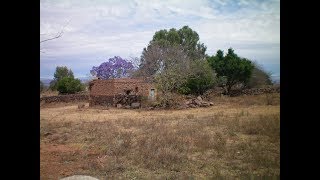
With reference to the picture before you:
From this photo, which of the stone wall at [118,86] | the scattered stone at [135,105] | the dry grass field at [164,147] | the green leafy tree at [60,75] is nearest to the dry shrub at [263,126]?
the dry grass field at [164,147]

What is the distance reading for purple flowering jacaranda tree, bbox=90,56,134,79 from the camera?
12516mm

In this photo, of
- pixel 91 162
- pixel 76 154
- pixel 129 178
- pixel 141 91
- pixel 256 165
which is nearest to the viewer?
pixel 129 178

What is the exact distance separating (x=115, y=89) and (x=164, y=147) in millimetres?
6680

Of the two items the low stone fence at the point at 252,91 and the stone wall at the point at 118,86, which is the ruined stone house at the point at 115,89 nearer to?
the stone wall at the point at 118,86

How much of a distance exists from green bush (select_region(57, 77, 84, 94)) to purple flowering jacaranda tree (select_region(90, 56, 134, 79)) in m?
1.02

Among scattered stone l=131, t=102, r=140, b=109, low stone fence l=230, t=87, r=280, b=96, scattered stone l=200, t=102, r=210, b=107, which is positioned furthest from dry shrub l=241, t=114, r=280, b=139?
scattered stone l=131, t=102, r=140, b=109

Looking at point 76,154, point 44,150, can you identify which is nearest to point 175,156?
point 76,154

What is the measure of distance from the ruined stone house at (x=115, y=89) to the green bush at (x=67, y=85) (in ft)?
1.89

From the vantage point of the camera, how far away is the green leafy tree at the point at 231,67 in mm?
11836
